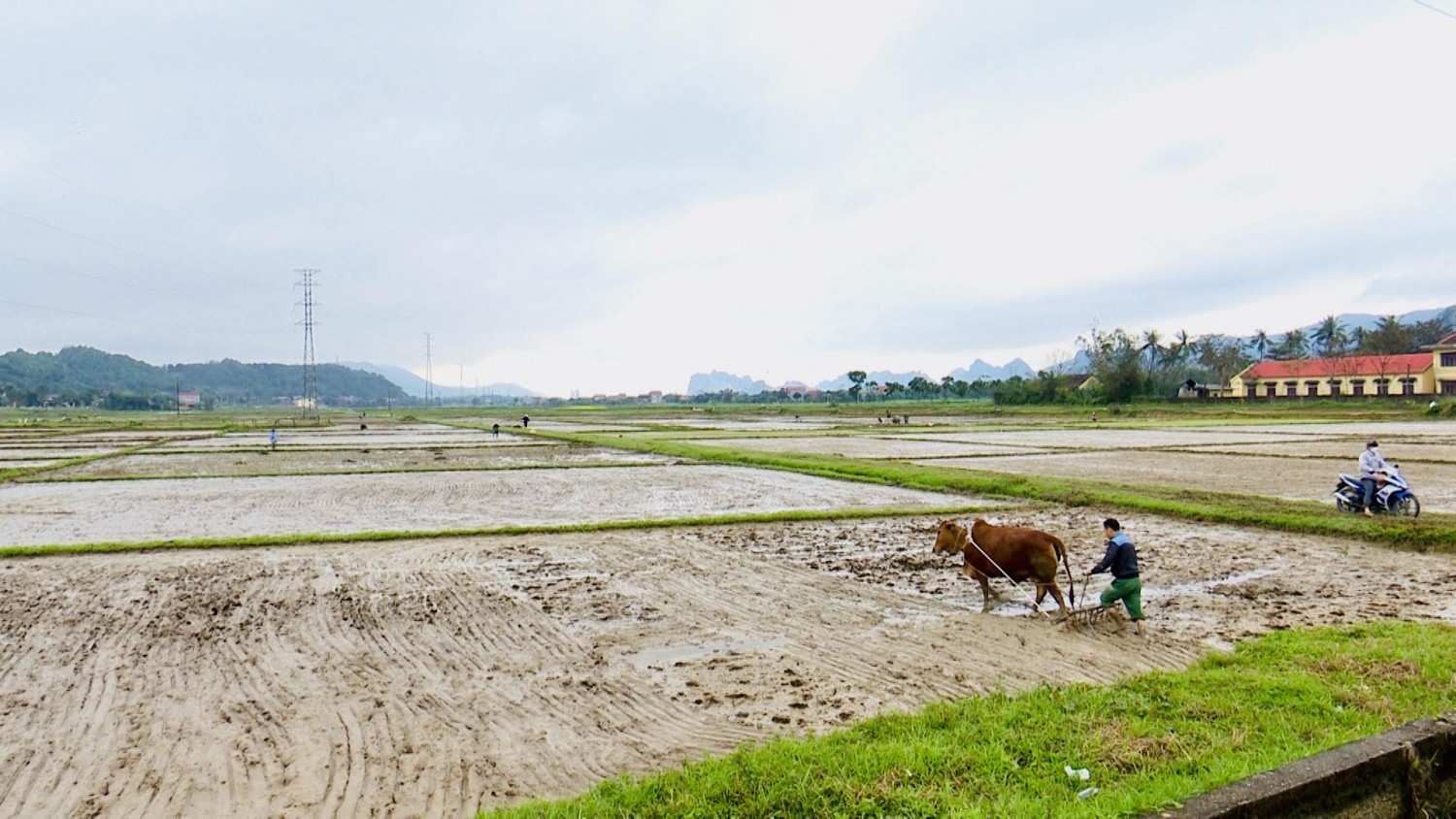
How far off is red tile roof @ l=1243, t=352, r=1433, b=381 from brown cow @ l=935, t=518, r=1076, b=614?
87949 mm

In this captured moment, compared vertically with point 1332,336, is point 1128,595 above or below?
below

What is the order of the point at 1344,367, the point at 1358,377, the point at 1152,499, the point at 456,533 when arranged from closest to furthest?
the point at 456,533, the point at 1152,499, the point at 1358,377, the point at 1344,367

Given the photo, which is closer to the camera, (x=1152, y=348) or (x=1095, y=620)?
(x=1095, y=620)

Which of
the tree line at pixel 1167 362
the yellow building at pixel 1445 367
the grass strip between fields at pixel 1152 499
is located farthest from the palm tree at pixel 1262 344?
the grass strip between fields at pixel 1152 499

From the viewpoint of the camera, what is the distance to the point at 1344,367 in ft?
271

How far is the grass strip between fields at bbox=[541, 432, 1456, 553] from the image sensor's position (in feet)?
42.5

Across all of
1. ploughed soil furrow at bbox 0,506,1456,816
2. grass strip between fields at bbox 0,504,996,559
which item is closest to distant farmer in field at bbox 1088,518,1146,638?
ploughed soil furrow at bbox 0,506,1456,816

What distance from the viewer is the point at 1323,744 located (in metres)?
4.81

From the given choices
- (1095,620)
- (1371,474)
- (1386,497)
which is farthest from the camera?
(1371,474)

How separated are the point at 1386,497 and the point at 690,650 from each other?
13191mm

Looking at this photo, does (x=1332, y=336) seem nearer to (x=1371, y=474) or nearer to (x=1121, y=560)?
(x=1371, y=474)

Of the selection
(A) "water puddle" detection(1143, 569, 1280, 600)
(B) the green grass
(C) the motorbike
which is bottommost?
(A) "water puddle" detection(1143, 569, 1280, 600)

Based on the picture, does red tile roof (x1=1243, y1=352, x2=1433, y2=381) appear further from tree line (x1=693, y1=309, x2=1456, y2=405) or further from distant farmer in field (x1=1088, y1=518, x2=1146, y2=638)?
distant farmer in field (x1=1088, y1=518, x2=1146, y2=638)

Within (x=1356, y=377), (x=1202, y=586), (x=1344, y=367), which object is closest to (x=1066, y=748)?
(x=1202, y=586)
